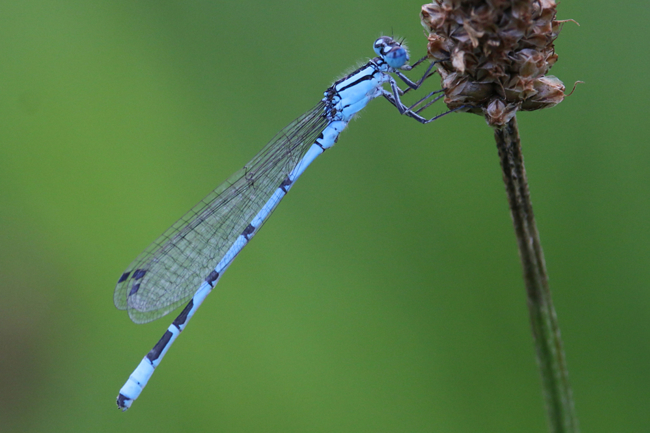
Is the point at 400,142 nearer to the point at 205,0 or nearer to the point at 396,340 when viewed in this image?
the point at 396,340

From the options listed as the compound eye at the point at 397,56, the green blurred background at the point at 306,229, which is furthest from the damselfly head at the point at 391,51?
the green blurred background at the point at 306,229

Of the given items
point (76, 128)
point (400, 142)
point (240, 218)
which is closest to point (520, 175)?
point (400, 142)

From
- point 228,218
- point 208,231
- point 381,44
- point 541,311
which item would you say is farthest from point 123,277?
point 541,311

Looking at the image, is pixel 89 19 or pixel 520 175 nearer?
pixel 520 175

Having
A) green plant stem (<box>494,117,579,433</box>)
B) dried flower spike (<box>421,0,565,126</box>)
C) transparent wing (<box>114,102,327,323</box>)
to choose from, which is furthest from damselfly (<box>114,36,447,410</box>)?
green plant stem (<box>494,117,579,433</box>)

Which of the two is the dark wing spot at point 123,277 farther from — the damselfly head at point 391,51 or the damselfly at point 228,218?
the damselfly head at point 391,51

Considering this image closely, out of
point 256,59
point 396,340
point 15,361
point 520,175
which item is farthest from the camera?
point 256,59
